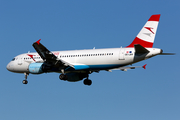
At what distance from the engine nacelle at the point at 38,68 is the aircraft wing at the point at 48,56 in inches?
31.4

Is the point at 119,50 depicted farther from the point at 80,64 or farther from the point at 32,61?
the point at 32,61

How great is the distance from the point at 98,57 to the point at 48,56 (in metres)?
5.68

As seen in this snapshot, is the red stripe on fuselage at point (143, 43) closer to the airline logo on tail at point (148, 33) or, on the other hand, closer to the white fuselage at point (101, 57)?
the airline logo on tail at point (148, 33)

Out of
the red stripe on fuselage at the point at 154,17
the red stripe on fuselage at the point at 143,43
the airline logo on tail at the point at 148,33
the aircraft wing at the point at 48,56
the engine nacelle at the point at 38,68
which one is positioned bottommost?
the engine nacelle at the point at 38,68

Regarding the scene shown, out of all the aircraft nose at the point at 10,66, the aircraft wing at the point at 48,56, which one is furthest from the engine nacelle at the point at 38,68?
the aircraft nose at the point at 10,66

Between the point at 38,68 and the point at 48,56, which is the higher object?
the point at 48,56

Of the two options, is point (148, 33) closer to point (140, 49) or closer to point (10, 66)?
point (140, 49)

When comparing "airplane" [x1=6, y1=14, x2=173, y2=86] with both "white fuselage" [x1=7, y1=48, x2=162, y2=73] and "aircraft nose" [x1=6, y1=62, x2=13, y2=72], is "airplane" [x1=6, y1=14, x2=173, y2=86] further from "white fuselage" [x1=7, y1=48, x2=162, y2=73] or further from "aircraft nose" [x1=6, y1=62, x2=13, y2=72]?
"aircraft nose" [x1=6, y1=62, x2=13, y2=72]

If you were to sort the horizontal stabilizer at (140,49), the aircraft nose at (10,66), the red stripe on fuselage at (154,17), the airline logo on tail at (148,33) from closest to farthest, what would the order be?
1. the horizontal stabilizer at (140,49)
2. the airline logo on tail at (148,33)
3. the red stripe on fuselage at (154,17)
4. the aircraft nose at (10,66)

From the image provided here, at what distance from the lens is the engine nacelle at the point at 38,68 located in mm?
40031

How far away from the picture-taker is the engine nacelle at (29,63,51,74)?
131ft

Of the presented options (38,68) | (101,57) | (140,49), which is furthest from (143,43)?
(38,68)

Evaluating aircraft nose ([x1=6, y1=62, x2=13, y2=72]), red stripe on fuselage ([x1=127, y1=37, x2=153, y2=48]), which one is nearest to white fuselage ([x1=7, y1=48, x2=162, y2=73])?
red stripe on fuselage ([x1=127, y1=37, x2=153, y2=48])

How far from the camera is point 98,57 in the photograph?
39.0 m
